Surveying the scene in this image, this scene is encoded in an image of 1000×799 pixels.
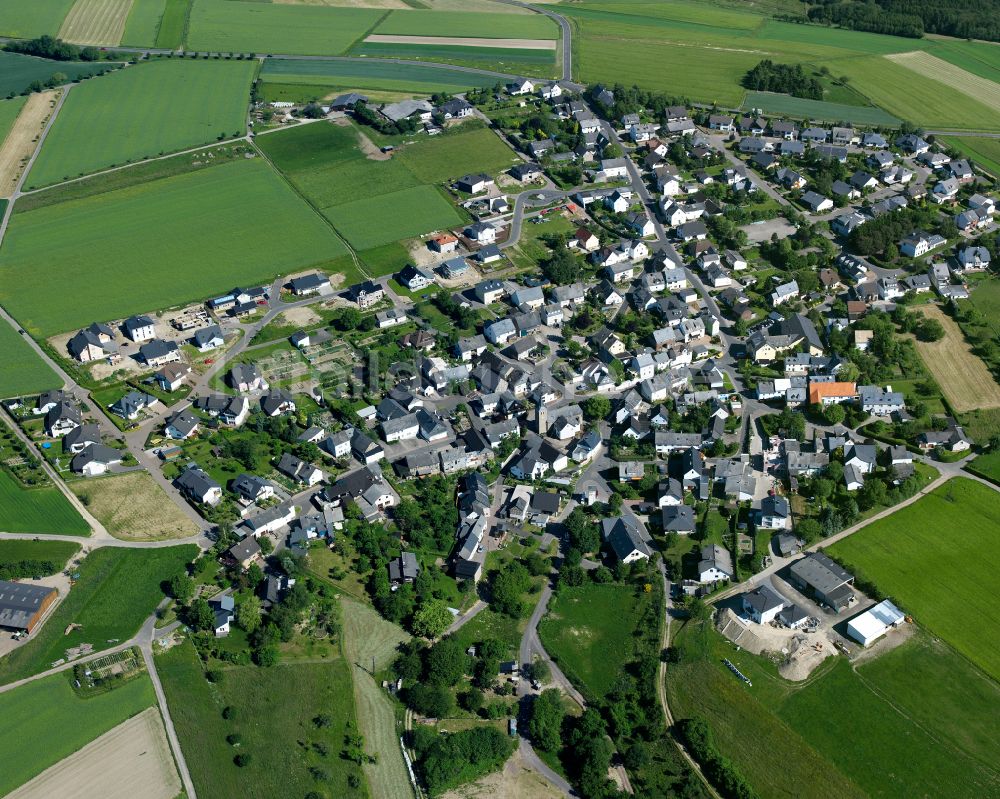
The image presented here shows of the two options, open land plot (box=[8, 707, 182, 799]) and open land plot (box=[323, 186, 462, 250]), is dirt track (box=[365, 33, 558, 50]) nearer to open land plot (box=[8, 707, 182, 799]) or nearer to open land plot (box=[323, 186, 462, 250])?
open land plot (box=[323, 186, 462, 250])

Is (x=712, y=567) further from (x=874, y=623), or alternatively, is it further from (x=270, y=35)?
(x=270, y=35)

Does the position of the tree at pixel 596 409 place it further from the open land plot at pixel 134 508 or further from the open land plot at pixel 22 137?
the open land plot at pixel 22 137

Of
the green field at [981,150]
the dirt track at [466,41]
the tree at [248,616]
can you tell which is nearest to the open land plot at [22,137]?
the dirt track at [466,41]

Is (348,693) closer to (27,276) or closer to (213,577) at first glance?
(213,577)

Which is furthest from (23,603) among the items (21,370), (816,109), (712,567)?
(816,109)

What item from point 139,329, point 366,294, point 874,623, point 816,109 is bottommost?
point 139,329

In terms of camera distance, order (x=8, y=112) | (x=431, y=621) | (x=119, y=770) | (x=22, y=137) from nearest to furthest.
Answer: (x=119, y=770) < (x=431, y=621) < (x=22, y=137) < (x=8, y=112)

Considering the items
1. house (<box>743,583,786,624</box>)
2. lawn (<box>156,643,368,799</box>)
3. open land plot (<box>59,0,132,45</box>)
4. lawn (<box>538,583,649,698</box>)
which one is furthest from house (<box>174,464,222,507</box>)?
open land plot (<box>59,0,132,45</box>)
